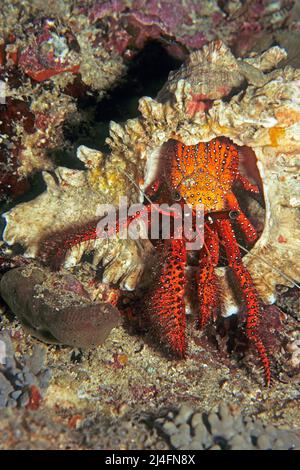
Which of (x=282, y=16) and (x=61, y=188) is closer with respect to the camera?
(x=61, y=188)

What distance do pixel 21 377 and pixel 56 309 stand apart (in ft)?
1.51

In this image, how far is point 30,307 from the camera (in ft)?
9.05

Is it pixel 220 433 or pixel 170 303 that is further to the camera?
pixel 170 303

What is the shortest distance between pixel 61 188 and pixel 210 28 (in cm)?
260

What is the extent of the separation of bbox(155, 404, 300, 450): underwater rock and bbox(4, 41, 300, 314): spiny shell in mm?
1090

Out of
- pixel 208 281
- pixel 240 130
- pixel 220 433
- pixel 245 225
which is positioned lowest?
pixel 220 433

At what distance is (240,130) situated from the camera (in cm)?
279

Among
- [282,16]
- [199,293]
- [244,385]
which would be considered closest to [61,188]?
[199,293]

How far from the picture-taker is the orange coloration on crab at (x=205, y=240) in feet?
9.82

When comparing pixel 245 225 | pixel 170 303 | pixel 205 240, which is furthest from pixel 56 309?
pixel 245 225

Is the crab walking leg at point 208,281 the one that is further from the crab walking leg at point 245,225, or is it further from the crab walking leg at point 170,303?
the crab walking leg at point 245,225

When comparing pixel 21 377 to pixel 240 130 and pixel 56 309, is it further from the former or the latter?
pixel 240 130

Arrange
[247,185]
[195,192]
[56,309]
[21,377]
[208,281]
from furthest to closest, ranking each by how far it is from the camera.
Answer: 1. [247,185]
2. [195,192]
3. [208,281]
4. [56,309]
5. [21,377]

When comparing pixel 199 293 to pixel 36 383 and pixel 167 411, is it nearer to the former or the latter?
pixel 167 411
